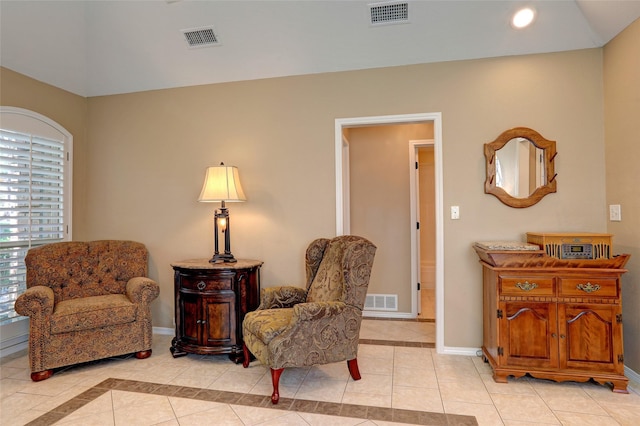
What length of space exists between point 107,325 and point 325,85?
2.80 m

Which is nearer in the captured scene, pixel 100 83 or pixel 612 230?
pixel 612 230

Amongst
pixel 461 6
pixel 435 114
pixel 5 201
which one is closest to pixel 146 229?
pixel 5 201

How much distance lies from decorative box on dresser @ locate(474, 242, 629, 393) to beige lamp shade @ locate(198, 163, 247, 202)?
2142 millimetres

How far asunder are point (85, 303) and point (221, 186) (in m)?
1.44

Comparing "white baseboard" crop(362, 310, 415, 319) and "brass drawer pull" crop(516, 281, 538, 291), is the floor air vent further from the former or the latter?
"brass drawer pull" crop(516, 281, 538, 291)

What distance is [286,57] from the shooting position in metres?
3.14

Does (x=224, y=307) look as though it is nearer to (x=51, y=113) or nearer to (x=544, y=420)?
(x=544, y=420)

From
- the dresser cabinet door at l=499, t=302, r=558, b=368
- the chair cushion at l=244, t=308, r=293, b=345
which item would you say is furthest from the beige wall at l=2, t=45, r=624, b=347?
the chair cushion at l=244, t=308, r=293, b=345

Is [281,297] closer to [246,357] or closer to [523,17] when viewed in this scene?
[246,357]

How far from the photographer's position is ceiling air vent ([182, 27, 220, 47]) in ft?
9.86

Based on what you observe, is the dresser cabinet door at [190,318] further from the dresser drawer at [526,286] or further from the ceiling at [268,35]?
the dresser drawer at [526,286]

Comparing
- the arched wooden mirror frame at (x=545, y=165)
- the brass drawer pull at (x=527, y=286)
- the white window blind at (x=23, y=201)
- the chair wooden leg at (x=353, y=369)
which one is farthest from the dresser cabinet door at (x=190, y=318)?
the arched wooden mirror frame at (x=545, y=165)

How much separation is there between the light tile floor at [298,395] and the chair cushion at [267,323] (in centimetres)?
42

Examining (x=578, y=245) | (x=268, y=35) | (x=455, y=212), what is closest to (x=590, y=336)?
(x=578, y=245)
